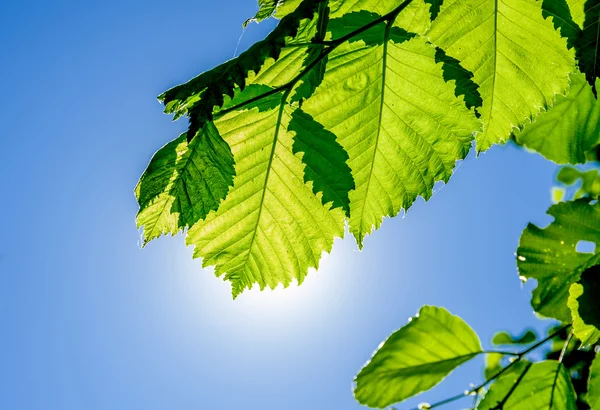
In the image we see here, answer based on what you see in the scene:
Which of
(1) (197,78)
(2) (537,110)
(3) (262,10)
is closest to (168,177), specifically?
(1) (197,78)

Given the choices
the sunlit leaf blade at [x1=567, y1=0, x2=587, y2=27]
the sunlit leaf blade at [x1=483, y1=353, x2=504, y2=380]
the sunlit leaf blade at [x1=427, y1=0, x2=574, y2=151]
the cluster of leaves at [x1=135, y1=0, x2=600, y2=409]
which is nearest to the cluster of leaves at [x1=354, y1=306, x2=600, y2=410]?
the cluster of leaves at [x1=135, y1=0, x2=600, y2=409]

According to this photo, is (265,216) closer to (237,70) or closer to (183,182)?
(183,182)

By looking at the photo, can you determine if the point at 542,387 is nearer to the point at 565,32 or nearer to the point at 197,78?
the point at 565,32

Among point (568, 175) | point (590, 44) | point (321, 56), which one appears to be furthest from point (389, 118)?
point (568, 175)

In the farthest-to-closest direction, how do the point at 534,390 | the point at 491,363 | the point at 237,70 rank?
the point at 491,363
the point at 534,390
the point at 237,70

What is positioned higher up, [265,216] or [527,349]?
[265,216]

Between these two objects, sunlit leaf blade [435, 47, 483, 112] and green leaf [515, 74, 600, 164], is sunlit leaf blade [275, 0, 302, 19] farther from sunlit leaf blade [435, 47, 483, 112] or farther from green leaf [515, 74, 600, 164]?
green leaf [515, 74, 600, 164]

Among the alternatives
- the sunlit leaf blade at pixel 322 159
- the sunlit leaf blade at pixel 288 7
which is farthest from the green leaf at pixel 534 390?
the sunlit leaf blade at pixel 288 7

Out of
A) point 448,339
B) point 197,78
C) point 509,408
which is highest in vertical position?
point 197,78
